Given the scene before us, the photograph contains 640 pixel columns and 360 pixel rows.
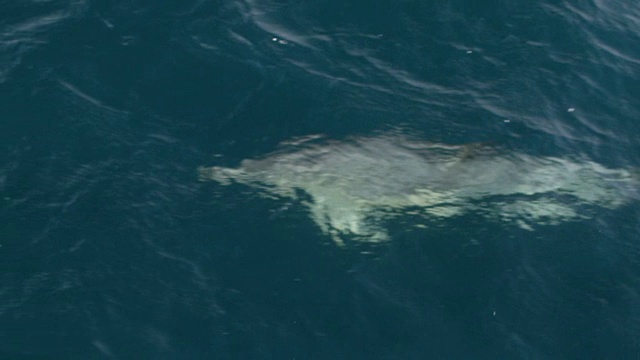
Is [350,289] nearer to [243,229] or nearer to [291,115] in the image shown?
[243,229]

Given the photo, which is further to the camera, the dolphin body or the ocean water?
the dolphin body

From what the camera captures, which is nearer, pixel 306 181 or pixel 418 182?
pixel 306 181

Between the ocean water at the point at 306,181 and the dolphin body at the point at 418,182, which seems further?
the dolphin body at the point at 418,182

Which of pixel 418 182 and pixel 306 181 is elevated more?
pixel 418 182
